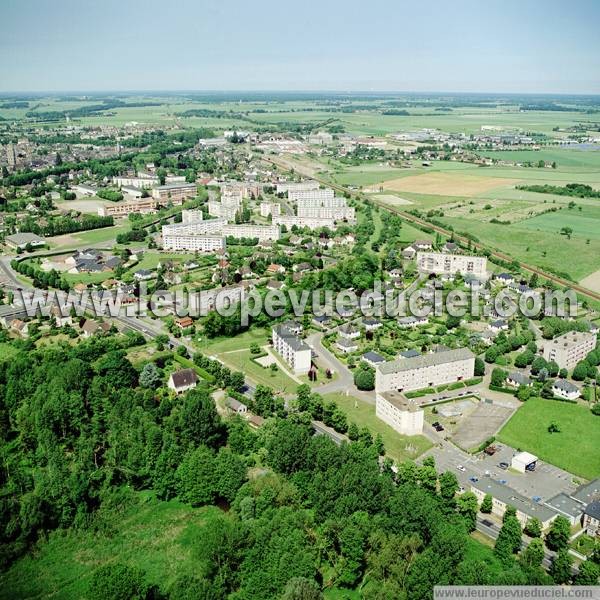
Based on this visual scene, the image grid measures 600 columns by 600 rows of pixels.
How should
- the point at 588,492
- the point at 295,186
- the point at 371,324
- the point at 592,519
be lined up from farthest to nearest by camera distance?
the point at 295,186 → the point at 371,324 → the point at 588,492 → the point at 592,519

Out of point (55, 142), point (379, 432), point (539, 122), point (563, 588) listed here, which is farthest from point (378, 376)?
point (539, 122)

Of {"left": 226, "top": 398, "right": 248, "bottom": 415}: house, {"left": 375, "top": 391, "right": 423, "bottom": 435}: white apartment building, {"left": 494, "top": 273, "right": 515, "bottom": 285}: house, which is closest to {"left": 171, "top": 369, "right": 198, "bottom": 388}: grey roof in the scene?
{"left": 226, "top": 398, "right": 248, "bottom": 415}: house

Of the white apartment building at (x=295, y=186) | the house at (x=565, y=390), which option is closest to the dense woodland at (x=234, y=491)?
the house at (x=565, y=390)

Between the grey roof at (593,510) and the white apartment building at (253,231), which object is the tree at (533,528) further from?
the white apartment building at (253,231)

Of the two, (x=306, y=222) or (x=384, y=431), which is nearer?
(x=384, y=431)

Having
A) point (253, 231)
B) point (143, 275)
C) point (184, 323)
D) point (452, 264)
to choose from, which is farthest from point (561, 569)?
point (253, 231)

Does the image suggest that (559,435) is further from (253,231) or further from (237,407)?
(253,231)

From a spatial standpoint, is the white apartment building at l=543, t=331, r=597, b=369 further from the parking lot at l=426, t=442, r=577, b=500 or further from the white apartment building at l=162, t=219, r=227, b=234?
the white apartment building at l=162, t=219, r=227, b=234
